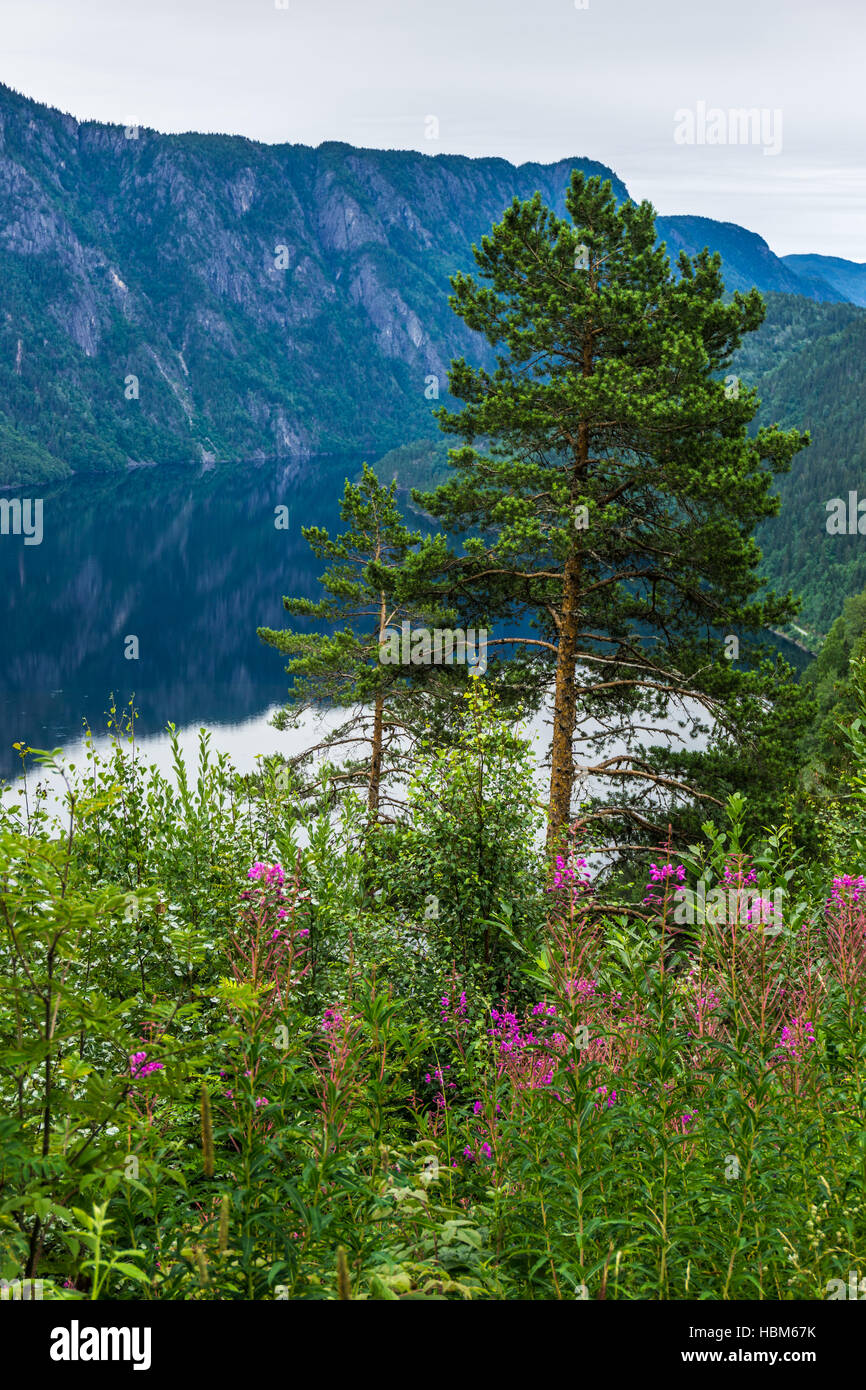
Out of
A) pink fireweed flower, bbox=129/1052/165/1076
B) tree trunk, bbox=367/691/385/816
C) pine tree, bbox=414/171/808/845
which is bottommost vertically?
pink fireweed flower, bbox=129/1052/165/1076

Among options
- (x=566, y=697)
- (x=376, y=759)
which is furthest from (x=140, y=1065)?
(x=376, y=759)

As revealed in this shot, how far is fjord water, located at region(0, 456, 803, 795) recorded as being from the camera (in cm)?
7075

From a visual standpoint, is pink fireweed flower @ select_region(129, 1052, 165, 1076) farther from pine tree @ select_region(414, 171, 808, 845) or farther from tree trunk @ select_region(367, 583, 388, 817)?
tree trunk @ select_region(367, 583, 388, 817)

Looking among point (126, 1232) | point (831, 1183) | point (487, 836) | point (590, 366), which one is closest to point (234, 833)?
point (487, 836)

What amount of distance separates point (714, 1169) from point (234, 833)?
6.70 meters

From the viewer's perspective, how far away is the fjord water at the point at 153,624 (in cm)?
7075

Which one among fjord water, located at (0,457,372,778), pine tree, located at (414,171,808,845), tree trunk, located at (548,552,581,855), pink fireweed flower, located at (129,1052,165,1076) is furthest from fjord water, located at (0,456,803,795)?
pink fireweed flower, located at (129,1052,165,1076)

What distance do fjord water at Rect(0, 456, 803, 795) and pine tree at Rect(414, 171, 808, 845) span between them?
21.8 meters

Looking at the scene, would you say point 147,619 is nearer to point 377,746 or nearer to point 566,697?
point 377,746

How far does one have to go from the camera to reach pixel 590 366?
1958 cm

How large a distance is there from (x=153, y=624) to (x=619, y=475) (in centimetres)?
9040

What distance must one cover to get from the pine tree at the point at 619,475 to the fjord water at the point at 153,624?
856 inches

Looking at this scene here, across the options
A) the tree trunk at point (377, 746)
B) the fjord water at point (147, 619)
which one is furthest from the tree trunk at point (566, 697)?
the fjord water at point (147, 619)

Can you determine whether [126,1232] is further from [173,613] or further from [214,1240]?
[173,613]
